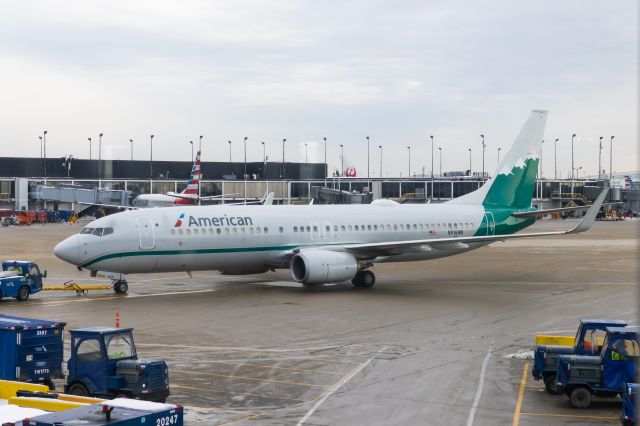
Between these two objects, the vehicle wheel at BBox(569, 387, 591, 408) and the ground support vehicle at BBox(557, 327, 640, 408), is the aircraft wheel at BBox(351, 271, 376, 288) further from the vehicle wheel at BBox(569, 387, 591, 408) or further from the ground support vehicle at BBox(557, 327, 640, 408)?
the vehicle wheel at BBox(569, 387, 591, 408)

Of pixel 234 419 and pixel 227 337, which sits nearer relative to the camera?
pixel 234 419

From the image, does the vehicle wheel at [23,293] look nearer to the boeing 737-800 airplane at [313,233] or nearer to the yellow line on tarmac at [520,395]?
the boeing 737-800 airplane at [313,233]

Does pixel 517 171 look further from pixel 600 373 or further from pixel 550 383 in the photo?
pixel 600 373

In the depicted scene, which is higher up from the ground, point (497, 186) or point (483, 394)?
point (497, 186)

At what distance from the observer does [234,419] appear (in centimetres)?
1950

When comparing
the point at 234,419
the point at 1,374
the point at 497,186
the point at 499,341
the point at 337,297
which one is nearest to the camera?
the point at 234,419

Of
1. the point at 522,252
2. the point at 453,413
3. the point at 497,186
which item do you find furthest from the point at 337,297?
the point at 522,252

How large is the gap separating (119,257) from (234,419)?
22.2 metres

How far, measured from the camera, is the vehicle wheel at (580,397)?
20719mm

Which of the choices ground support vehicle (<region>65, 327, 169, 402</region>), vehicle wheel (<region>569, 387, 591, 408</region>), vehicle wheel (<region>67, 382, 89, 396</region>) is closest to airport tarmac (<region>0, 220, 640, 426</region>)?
vehicle wheel (<region>569, 387, 591, 408</region>)

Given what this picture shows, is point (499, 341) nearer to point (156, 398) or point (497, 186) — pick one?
point (156, 398)

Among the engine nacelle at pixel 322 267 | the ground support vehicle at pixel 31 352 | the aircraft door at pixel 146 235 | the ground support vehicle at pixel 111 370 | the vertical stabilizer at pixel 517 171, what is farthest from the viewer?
the vertical stabilizer at pixel 517 171

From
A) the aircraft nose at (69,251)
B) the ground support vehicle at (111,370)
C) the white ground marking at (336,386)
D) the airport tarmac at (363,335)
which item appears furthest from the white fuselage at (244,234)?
the ground support vehicle at (111,370)

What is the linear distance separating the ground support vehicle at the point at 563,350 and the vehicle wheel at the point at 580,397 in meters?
1.15
